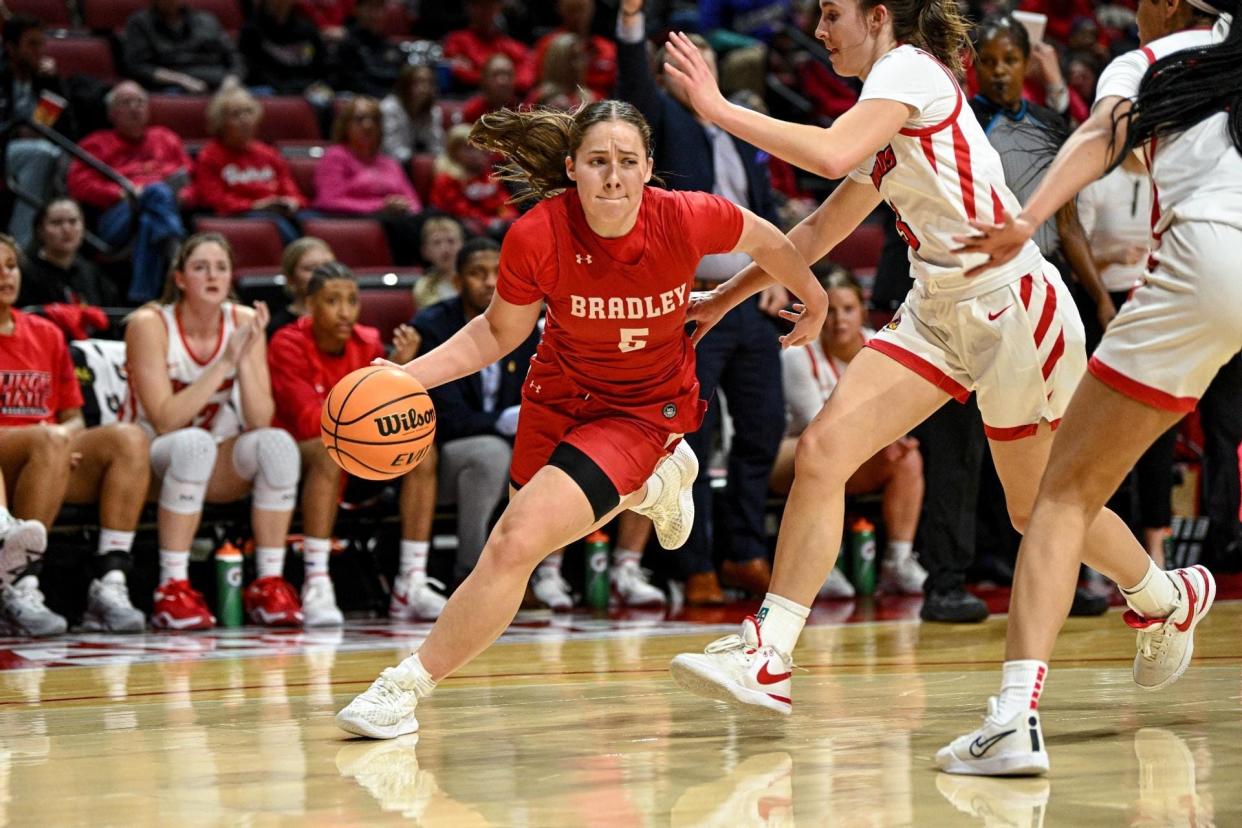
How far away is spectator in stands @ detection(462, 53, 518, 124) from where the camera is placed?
10.9m

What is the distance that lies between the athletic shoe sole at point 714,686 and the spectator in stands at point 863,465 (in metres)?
4.32

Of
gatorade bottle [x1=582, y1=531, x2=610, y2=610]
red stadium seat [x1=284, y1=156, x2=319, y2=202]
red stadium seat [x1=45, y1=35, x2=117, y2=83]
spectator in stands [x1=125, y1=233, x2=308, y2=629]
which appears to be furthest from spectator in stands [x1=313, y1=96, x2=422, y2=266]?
gatorade bottle [x1=582, y1=531, x2=610, y2=610]

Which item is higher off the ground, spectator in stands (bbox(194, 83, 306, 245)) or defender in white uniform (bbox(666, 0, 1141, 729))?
spectator in stands (bbox(194, 83, 306, 245))

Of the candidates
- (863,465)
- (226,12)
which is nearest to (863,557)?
(863,465)

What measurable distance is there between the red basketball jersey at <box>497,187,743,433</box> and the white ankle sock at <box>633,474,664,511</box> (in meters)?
0.17

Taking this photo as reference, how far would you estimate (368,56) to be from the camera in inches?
475

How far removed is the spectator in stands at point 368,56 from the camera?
11883 mm

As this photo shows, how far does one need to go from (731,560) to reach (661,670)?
2.52 metres

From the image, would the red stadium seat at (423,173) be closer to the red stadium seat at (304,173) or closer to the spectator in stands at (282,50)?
the red stadium seat at (304,173)

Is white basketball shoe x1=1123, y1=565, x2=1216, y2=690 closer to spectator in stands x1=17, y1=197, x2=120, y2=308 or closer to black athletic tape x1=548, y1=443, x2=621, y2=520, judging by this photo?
black athletic tape x1=548, y1=443, x2=621, y2=520

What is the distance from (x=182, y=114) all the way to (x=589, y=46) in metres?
3.01

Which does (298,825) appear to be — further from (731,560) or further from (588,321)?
(731,560)

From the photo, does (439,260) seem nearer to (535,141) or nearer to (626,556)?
(626,556)

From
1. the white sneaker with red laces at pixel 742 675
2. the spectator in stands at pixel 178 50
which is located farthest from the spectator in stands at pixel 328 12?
the white sneaker with red laces at pixel 742 675
